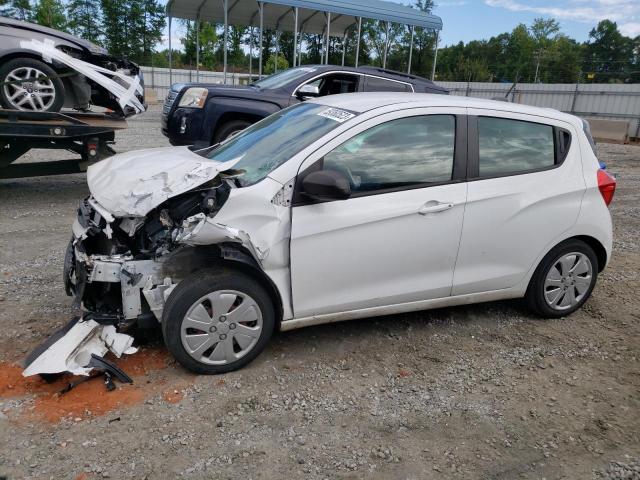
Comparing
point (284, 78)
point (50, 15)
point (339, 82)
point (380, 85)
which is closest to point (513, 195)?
point (380, 85)

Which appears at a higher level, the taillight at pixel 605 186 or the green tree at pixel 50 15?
the green tree at pixel 50 15

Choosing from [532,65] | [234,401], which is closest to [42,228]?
[234,401]

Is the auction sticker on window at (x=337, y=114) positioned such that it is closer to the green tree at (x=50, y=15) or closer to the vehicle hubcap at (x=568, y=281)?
the vehicle hubcap at (x=568, y=281)

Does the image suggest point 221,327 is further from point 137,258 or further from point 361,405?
point 361,405

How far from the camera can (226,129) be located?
7.99m

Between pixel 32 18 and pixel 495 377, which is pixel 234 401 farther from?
pixel 32 18

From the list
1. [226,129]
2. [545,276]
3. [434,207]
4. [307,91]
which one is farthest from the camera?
[307,91]

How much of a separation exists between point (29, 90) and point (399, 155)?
5401 mm

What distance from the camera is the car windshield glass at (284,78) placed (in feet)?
28.1

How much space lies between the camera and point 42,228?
5949 mm

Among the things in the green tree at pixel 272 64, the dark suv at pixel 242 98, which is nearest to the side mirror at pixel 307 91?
the dark suv at pixel 242 98

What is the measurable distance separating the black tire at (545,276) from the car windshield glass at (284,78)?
571 centimetres

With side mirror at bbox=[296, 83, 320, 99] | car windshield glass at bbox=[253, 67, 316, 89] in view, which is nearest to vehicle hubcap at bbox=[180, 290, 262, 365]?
side mirror at bbox=[296, 83, 320, 99]

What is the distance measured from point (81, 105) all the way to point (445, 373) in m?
6.27
